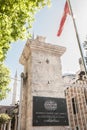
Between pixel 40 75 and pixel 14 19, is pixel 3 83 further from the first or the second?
pixel 14 19

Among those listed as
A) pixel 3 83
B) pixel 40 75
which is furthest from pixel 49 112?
pixel 3 83

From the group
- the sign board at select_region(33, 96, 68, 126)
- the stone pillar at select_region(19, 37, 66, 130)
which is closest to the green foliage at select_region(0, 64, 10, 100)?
→ the stone pillar at select_region(19, 37, 66, 130)

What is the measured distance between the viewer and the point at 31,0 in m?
5.27

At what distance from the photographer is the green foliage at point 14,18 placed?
460cm

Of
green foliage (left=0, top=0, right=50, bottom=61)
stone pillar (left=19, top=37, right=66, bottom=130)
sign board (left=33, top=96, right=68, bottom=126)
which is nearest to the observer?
green foliage (left=0, top=0, right=50, bottom=61)

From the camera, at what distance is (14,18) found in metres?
5.21

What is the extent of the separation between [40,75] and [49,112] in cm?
168

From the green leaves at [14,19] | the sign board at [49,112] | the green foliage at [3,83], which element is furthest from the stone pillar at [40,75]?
the green foliage at [3,83]

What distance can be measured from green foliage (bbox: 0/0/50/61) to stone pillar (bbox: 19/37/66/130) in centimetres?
176

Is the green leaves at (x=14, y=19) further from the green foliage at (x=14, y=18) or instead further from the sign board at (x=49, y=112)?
the sign board at (x=49, y=112)

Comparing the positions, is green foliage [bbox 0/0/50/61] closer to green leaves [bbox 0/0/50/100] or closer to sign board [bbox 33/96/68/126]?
green leaves [bbox 0/0/50/100]

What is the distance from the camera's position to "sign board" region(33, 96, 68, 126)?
6.00m

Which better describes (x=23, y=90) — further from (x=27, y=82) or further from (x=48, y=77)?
(x=48, y=77)

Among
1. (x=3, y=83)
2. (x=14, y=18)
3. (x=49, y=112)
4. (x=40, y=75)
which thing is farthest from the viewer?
(x=3, y=83)
